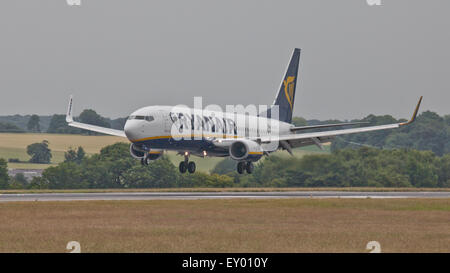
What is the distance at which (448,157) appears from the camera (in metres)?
94.9

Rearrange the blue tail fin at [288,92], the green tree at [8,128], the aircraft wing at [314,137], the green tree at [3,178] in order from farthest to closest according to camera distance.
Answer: the green tree at [8,128]
the green tree at [3,178]
the blue tail fin at [288,92]
the aircraft wing at [314,137]

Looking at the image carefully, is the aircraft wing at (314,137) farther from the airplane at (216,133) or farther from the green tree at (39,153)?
the green tree at (39,153)

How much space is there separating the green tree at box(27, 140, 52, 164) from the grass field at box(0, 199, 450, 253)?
70.5 meters

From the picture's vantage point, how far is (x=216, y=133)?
65000mm

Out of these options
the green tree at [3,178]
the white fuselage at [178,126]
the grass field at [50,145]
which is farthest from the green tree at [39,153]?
the white fuselage at [178,126]

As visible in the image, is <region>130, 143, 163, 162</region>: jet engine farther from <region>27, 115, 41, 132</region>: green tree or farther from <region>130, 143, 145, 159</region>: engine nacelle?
<region>27, 115, 41, 132</region>: green tree

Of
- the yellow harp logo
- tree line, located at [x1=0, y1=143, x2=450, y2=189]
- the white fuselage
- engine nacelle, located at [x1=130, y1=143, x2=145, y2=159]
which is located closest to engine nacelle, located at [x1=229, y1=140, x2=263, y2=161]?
the white fuselage

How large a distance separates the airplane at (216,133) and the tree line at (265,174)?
4263 mm

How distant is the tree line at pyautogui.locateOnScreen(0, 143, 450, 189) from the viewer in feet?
257

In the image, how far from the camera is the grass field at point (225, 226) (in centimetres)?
2817

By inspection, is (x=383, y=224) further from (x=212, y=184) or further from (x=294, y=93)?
(x=212, y=184)
